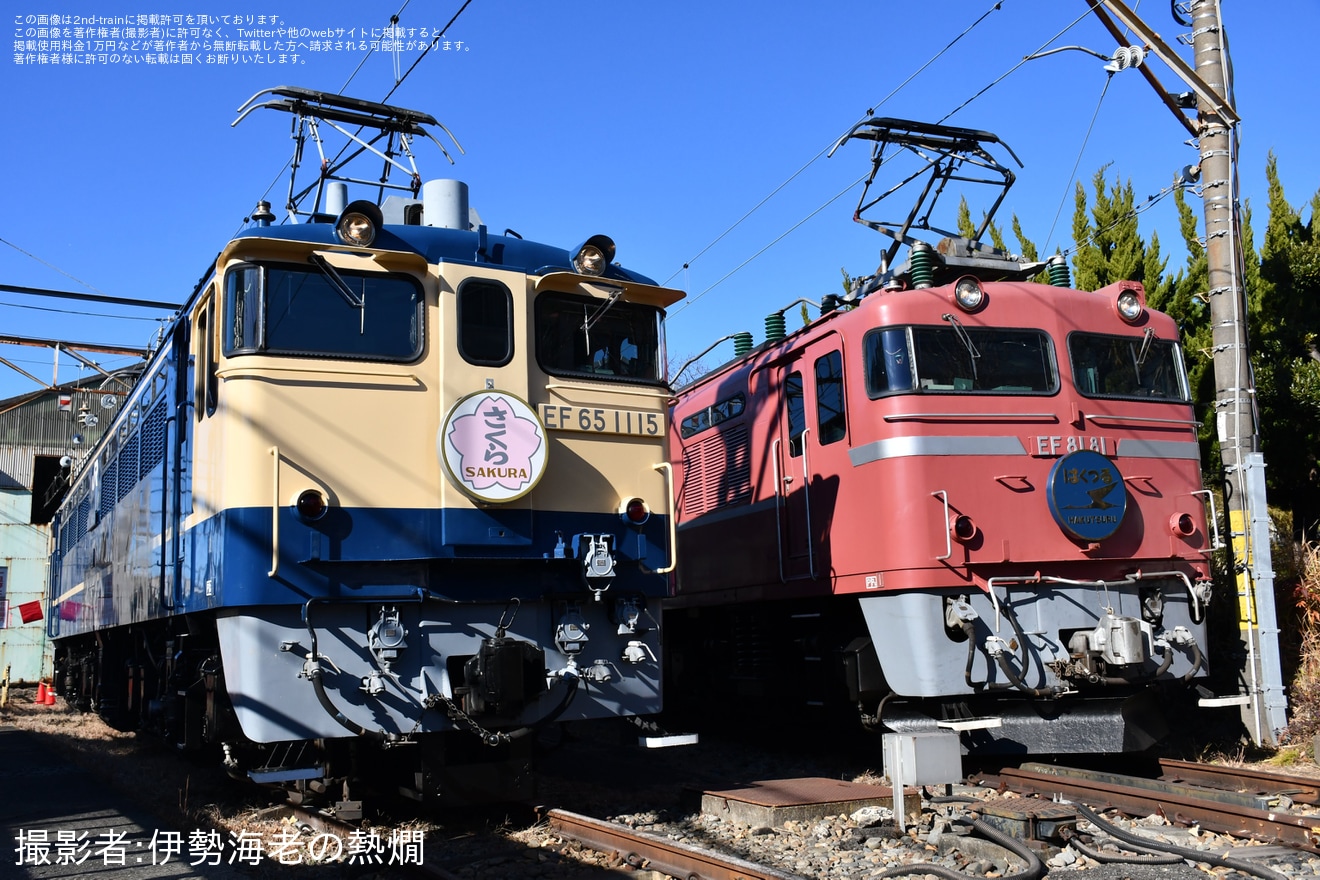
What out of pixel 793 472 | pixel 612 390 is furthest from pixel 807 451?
pixel 612 390

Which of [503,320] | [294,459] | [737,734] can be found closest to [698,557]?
[737,734]

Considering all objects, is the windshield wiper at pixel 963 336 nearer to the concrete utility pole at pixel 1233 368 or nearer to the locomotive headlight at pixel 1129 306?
the locomotive headlight at pixel 1129 306

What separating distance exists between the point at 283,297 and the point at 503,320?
1407 mm

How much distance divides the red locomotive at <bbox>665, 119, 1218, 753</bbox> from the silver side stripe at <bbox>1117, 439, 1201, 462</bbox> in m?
0.02

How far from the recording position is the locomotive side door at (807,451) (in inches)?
380

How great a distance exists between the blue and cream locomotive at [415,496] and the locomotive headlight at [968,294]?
256 cm

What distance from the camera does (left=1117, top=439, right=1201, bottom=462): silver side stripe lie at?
9183 mm

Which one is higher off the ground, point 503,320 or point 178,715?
point 503,320

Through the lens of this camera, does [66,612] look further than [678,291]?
Yes

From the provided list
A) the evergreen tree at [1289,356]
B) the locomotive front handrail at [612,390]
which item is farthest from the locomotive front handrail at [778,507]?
the evergreen tree at [1289,356]

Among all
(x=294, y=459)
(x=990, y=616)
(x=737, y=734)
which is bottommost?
(x=737, y=734)

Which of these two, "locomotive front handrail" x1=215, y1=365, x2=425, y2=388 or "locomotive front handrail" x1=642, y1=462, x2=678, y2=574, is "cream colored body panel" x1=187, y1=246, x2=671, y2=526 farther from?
"locomotive front handrail" x1=642, y1=462, x2=678, y2=574

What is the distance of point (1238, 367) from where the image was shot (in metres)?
9.88

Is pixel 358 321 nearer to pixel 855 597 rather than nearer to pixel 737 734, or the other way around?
pixel 855 597
